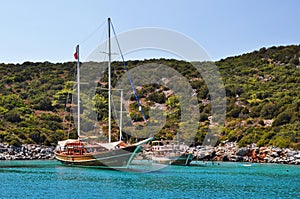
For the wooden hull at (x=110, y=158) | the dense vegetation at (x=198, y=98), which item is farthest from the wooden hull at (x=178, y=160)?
the dense vegetation at (x=198, y=98)

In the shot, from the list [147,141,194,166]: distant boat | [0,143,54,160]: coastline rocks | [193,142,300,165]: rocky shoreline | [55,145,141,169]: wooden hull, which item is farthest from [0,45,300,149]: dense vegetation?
[55,145,141,169]: wooden hull

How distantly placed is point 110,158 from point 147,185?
37.3ft

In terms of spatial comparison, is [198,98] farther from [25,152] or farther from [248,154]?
[25,152]

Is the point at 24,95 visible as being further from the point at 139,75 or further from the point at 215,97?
the point at 215,97

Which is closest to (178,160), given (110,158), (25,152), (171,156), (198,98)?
(171,156)

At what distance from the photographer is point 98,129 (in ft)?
229

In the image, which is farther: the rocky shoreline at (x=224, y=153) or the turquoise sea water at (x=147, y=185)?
the rocky shoreline at (x=224, y=153)

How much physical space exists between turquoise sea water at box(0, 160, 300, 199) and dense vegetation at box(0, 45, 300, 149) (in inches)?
771

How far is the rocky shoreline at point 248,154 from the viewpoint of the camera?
5250 cm

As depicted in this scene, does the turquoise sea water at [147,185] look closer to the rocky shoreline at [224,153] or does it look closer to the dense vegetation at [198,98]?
the rocky shoreline at [224,153]

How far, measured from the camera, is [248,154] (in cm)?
5644

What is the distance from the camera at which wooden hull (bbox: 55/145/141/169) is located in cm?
4053

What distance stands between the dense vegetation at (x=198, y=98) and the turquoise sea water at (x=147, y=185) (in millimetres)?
19586

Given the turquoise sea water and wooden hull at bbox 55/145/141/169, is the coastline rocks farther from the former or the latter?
the turquoise sea water
